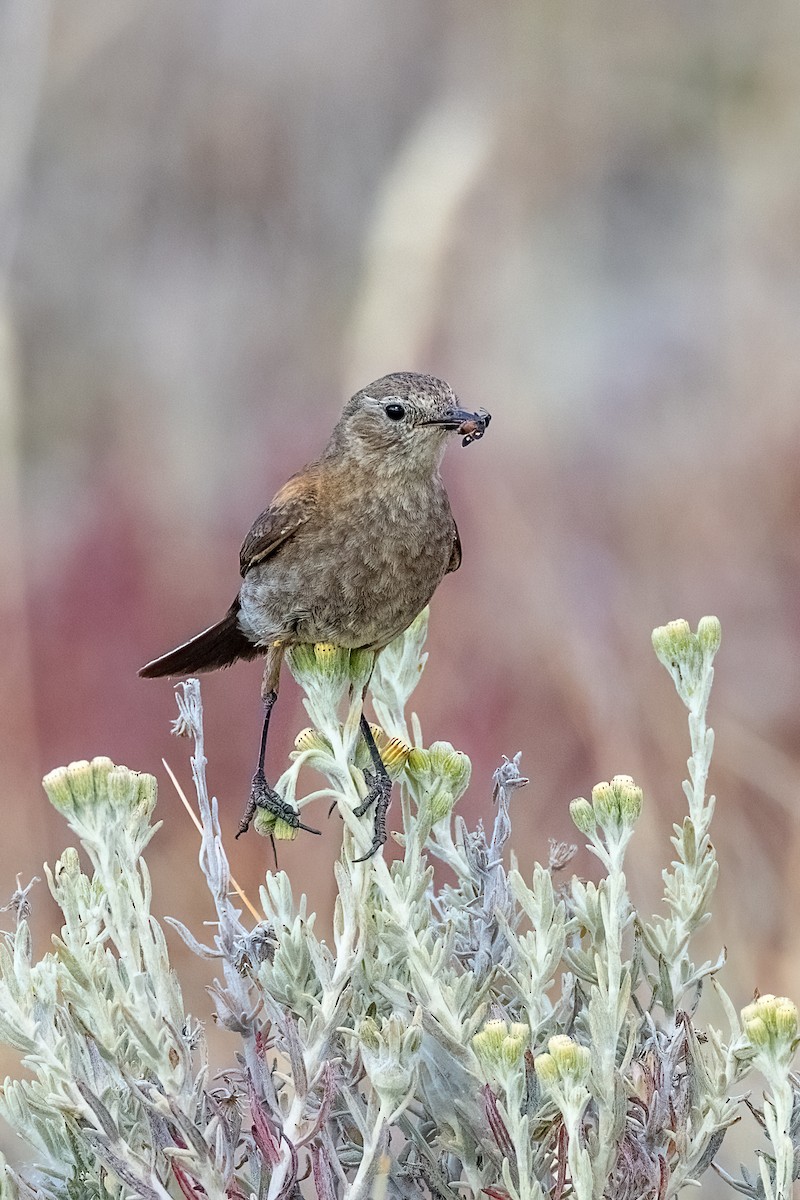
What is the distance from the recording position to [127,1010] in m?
0.70

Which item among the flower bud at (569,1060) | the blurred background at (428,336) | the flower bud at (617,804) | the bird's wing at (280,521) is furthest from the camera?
the blurred background at (428,336)

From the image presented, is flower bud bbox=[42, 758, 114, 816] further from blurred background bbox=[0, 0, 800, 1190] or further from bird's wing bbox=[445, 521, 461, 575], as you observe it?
blurred background bbox=[0, 0, 800, 1190]

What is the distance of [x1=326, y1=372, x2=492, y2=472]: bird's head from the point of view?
1.20m

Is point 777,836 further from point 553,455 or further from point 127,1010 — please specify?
point 127,1010

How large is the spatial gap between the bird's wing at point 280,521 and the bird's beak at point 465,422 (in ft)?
0.43

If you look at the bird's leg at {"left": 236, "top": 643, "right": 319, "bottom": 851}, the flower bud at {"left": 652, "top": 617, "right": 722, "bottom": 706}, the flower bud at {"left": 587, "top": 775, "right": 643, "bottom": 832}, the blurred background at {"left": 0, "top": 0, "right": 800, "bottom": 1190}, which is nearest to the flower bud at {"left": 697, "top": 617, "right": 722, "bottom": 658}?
the flower bud at {"left": 652, "top": 617, "right": 722, "bottom": 706}

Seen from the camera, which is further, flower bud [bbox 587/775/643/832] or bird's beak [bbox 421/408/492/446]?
bird's beak [bbox 421/408/492/446]

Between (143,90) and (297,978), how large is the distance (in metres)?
1.94

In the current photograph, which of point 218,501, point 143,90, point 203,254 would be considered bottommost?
point 218,501

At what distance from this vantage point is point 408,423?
121 cm

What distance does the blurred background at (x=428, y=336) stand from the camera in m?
2.06

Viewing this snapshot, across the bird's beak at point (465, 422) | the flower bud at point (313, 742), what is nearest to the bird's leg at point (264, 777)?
the flower bud at point (313, 742)

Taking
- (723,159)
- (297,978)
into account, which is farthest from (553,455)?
(297,978)

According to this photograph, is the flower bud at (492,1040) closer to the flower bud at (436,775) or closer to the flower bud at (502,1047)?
the flower bud at (502,1047)
